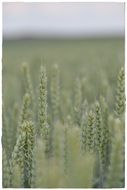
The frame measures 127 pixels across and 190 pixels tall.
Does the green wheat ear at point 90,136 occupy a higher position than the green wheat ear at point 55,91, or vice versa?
the green wheat ear at point 55,91

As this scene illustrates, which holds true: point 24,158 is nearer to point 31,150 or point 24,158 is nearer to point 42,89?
point 31,150

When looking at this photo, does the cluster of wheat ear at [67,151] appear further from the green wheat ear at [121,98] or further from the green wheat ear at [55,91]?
the green wheat ear at [55,91]

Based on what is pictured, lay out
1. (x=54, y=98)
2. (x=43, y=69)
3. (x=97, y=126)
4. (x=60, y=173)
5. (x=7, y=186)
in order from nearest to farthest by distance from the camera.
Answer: (x=60, y=173), (x=7, y=186), (x=97, y=126), (x=43, y=69), (x=54, y=98)

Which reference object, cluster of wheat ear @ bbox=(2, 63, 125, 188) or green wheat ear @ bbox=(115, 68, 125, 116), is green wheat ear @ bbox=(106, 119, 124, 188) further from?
green wheat ear @ bbox=(115, 68, 125, 116)

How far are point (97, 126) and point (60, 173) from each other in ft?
0.92

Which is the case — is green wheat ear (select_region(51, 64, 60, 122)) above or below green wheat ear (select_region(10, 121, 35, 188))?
above

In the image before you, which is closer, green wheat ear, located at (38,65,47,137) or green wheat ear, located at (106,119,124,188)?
green wheat ear, located at (106,119,124,188)

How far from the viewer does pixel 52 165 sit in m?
0.93

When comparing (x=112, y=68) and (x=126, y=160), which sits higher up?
(x=112, y=68)

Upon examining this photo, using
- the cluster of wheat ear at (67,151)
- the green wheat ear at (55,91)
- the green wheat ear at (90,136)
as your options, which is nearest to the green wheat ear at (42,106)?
the cluster of wheat ear at (67,151)

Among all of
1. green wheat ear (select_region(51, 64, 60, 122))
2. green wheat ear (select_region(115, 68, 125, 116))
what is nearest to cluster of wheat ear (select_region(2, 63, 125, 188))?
green wheat ear (select_region(115, 68, 125, 116))

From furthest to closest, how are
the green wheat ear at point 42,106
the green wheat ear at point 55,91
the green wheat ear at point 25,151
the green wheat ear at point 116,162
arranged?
the green wheat ear at point 55,91, the green wheat ear at point 42,106, the green wheat ear at point 25,151, the green wheat ear at point 116,162

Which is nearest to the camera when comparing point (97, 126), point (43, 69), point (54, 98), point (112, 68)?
point (97, 126)

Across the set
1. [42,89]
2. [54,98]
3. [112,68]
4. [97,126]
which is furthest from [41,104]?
[112,68]
